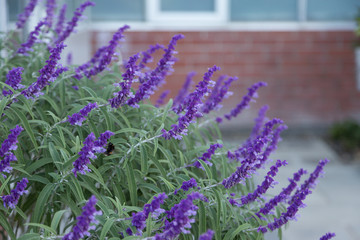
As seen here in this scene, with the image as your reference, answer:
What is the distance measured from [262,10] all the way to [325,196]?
2959 millimetres

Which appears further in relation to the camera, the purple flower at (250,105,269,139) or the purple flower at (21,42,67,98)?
the purple flower at (250,105,269,139)

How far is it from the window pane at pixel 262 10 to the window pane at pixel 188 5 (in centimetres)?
29

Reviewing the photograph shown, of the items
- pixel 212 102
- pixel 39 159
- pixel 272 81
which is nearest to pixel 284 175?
pixel 272 81

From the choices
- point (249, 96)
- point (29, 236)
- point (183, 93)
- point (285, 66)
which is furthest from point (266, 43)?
point (29, 236)

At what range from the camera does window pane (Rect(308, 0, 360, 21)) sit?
6.79 meters

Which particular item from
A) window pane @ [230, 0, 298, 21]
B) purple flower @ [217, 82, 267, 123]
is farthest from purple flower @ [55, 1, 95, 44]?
window pane @ [230, 0, 298, 21]

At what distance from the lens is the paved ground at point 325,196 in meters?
3.81

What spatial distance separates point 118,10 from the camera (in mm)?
6668

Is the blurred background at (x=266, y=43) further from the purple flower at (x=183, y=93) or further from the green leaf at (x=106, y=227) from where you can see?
the green leaf at (x=106, y=227)


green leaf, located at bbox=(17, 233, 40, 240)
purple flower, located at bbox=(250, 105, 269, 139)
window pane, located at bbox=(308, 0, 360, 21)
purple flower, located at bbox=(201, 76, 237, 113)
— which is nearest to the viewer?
green leaf, located at bbox=(17, 233, 40, 240)

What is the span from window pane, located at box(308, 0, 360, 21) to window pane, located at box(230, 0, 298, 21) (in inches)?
Result: 9.0

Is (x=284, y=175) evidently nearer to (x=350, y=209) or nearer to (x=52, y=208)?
(x=350, y=209)

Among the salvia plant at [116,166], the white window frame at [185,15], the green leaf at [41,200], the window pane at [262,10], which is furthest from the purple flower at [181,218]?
the window pane at [262,10]

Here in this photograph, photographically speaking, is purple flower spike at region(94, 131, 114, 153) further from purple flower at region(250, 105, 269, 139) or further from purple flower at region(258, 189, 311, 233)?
purple flower at region(250, 105, 269, 139)
